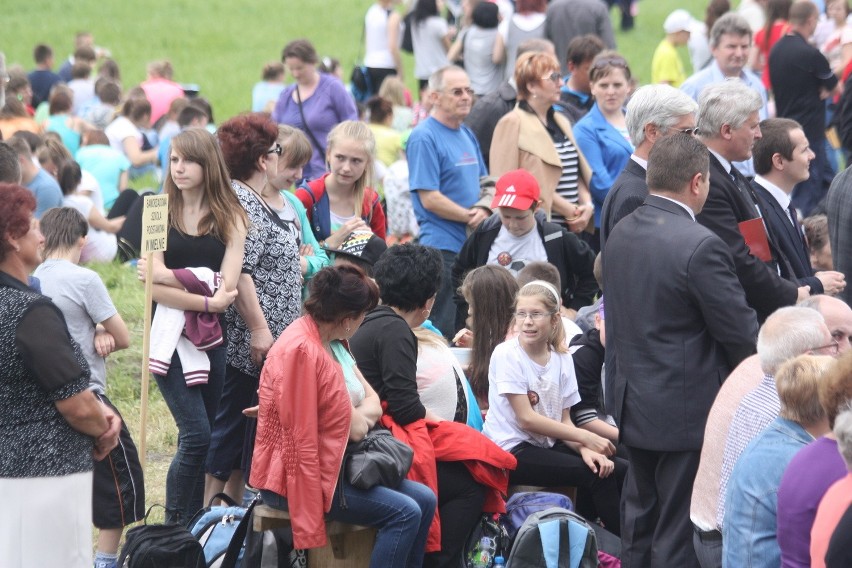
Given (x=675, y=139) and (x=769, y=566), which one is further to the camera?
(x=675, y=139)

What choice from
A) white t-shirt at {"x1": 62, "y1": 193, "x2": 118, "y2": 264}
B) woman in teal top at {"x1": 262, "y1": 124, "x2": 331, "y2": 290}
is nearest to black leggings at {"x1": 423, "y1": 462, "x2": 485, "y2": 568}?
woman in teal top at {"x1": 262, "y1": 124, "x2": 331, "y2": 290}

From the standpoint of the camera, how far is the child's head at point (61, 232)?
18.4 ft

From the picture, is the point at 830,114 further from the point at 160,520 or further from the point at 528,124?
the point at 160,520

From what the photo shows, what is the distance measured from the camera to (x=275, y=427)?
4.63m

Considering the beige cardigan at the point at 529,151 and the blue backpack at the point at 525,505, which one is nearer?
the blue backpack at the point at 525,505

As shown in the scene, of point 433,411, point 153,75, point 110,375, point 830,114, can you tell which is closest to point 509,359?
point 433,411

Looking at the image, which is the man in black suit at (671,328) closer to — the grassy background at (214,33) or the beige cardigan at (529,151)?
the beige cardigan at (529,151)

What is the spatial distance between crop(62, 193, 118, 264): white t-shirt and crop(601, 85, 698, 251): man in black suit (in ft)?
20.7

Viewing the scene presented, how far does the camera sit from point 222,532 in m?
5.11

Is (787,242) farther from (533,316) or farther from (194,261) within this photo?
(194,261)

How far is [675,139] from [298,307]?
2.15m

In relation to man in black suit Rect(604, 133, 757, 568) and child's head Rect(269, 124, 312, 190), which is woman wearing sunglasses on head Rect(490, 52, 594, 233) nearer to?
child's head Rect(269, 124, 312, 190)

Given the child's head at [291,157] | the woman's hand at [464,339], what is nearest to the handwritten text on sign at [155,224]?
the child's head at [291,157]

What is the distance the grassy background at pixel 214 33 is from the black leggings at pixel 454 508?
15.5 metres
